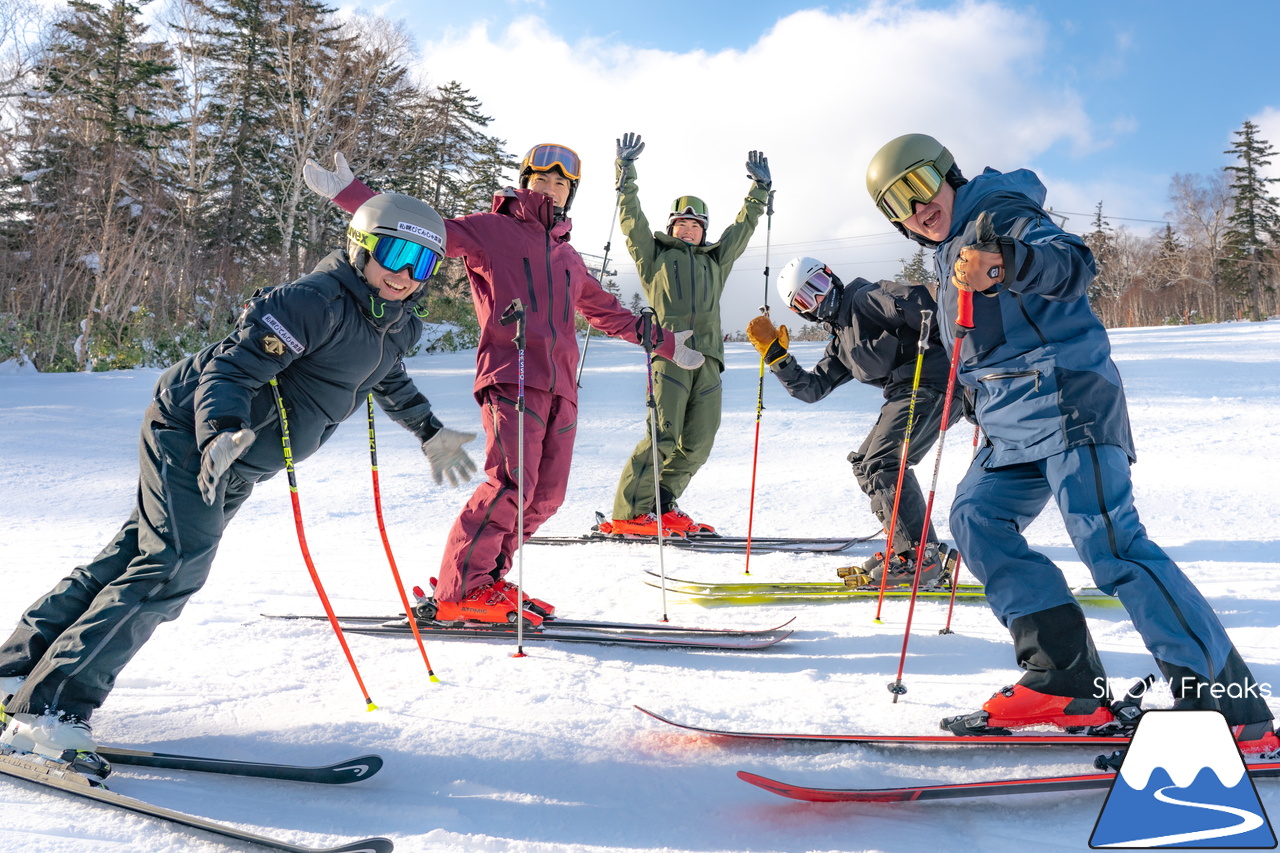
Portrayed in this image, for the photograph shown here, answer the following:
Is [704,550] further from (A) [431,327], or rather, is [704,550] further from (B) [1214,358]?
(A) [431,327]

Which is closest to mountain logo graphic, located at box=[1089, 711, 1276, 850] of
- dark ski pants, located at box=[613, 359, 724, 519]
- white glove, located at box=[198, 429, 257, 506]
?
white glove, located at box=[198, 429, 257, 506]

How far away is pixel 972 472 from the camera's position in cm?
256

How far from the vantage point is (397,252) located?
99.3 inches

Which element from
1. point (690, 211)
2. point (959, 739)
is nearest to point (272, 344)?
point (959, 739)

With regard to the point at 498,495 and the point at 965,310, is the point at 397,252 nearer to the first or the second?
the point at 498,495

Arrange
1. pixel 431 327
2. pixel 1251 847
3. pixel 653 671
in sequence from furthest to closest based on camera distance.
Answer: pixel 431 327 < pixel 653 671 < pixel 1251 847

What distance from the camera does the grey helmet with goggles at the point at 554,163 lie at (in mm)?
3864

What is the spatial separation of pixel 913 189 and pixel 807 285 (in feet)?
5.99

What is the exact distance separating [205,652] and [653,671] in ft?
6.09

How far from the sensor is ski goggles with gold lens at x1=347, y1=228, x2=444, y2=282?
2506 millimetres

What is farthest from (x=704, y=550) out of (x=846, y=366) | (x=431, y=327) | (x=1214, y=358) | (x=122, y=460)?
(x=431, y=327)

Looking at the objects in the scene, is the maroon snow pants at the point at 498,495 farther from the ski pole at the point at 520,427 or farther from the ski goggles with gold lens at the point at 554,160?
the ski goggles with gold lens at the point at 554,160

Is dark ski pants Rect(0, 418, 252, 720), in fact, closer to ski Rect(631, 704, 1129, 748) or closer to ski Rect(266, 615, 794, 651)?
ski Rect(266, 615, 794, 651)

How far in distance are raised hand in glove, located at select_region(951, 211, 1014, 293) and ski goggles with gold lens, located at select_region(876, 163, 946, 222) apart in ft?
1.31
